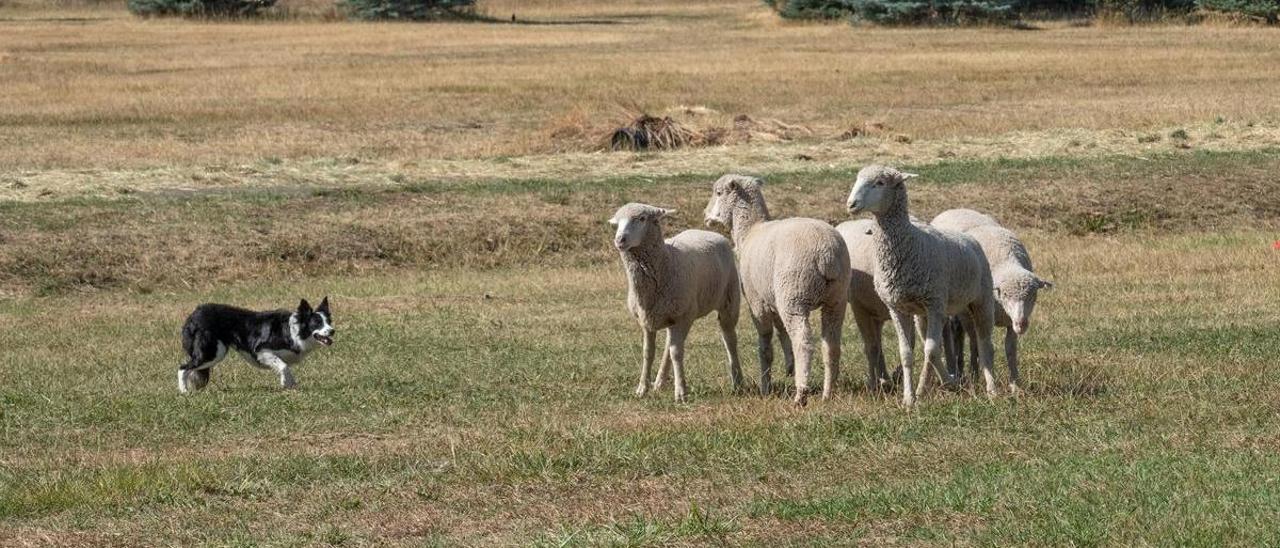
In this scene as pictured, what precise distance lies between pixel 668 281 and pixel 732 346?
98cm

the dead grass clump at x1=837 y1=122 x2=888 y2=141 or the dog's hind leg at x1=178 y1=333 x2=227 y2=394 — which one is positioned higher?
the dead grass clump at x1=837 y1=122 x2=888 y2=141

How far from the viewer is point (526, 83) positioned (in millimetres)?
47531

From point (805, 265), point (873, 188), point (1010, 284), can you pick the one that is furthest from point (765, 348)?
point (873, 188)

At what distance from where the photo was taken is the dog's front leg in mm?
15305

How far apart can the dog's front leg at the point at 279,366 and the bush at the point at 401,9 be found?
67477 mm

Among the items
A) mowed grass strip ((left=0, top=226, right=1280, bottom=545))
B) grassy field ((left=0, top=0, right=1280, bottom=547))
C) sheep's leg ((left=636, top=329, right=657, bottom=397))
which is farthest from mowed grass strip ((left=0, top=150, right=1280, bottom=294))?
sheep's leg ((left=636, top=329, right=657, bottom=397))

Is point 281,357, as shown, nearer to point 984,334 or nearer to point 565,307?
point 565,307

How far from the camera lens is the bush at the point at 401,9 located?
81.7 meters

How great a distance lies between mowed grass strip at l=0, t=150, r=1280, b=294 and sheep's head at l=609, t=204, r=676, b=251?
10.2 m

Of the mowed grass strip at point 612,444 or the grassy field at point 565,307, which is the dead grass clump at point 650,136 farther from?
the mowed grass strip at point 612,444

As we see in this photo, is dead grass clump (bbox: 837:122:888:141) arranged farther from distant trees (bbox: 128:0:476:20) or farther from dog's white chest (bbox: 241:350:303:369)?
distant trees (bbox: 128:0:476:20)

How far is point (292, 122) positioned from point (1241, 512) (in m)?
32.0

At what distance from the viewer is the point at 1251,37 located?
64500 millimetres

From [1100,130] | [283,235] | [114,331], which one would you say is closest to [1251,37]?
[1100,130]
